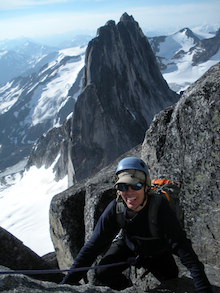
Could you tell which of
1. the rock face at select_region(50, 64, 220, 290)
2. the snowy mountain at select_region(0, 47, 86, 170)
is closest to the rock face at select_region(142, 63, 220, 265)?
the rock face at select_region(50, 64, 220, 290)

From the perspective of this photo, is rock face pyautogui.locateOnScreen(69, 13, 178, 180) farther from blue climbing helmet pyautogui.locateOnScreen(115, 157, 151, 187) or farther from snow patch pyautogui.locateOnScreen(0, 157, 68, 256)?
blue climbing helmet pyautogui.locateOnScreen(115, 157, 151, 187)

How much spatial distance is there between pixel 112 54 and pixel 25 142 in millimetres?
141588

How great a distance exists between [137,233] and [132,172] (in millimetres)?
1198

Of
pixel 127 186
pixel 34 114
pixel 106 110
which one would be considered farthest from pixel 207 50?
pixel 127 186

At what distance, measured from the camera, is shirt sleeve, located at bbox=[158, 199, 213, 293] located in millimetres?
3250

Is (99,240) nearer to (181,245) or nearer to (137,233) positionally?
(137,233)

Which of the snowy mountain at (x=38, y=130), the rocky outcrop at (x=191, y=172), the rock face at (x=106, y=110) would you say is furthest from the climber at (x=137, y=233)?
the rock face at (x=106, y=110)

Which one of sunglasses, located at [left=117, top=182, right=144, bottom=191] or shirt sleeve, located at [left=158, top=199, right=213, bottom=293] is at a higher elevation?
sunglasses, located at [left=117, top=182, right=144, bottom=191]

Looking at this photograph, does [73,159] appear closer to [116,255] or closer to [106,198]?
[106,198]

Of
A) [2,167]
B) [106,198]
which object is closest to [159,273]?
[106,198]

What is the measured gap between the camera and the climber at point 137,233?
3672mm

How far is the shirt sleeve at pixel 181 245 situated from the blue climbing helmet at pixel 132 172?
599mm

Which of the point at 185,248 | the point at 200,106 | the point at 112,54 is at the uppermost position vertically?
the point at 112,54

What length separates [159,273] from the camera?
174 inches
